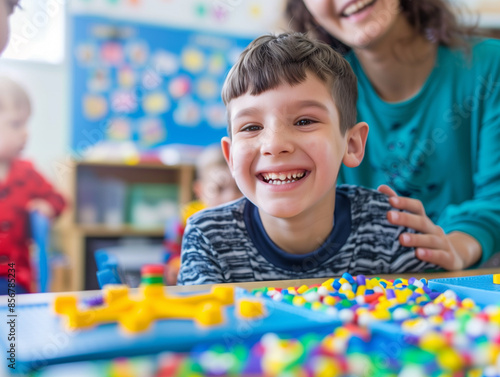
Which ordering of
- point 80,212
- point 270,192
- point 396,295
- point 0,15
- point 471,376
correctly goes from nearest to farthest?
point 471,376 < point 396,295 < point 270,192 < point 0,15 < point 80,212

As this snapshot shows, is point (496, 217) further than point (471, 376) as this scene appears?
Yes

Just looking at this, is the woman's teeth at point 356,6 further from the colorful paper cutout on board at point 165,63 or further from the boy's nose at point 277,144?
the colorful paper cutout on board at point 165,63

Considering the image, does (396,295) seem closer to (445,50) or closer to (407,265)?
(407,265)

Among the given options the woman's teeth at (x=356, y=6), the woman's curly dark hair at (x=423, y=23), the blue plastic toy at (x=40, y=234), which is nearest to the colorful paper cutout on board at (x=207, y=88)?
the blue plastic toy at (x=40, y=234)

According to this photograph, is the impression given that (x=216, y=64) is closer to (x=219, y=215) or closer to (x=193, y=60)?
(x=193, y=60)

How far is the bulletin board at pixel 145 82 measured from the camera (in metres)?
3.36

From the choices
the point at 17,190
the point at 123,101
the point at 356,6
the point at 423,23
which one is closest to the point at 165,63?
the point at 123,101

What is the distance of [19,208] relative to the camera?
2.28m

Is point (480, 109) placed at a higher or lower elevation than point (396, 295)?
higher

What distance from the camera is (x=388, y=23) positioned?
1213 mm

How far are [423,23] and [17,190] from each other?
1.87 m

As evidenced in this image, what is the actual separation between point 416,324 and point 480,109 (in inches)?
37.3

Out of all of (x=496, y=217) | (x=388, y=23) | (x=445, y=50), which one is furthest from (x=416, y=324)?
(x=445, y=50)

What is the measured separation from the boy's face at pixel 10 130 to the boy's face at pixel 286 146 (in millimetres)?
1845
